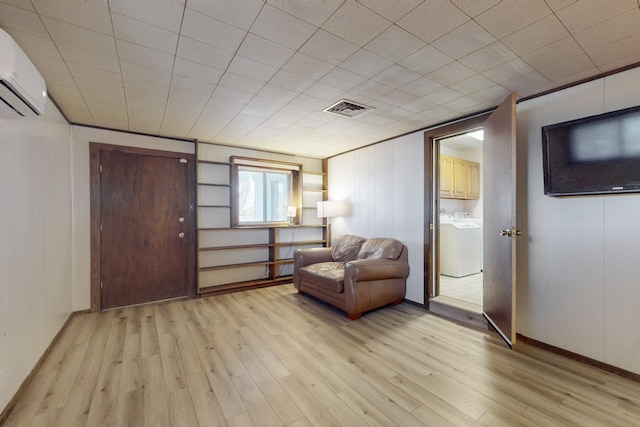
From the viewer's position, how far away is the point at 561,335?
2285 mm

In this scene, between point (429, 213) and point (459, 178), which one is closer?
point (429, 213)

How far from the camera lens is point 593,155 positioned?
2053 millimetres

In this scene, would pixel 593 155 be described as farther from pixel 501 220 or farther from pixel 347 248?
pixel 347 248

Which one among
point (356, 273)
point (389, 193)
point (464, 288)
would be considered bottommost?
point (464, 288)

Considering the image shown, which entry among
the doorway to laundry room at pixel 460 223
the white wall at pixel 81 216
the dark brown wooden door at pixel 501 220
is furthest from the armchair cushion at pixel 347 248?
the white wall at pixel 81 216

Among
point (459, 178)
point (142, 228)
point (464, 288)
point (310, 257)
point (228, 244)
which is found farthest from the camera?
point (459, 178)

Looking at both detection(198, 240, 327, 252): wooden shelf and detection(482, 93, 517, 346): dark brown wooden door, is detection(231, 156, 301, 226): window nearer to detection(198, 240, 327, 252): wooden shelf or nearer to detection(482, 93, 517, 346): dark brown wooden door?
detection(198, 240, 327, 252): wooden shelf

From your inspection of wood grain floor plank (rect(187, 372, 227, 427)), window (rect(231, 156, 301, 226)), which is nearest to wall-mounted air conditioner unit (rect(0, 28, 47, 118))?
wood grain floor plank (rect(187, 372, 227, 427))

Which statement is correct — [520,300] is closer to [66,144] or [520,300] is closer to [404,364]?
[404,364]

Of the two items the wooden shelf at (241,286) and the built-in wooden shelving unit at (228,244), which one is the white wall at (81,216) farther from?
the wooden shelf at (241,286)

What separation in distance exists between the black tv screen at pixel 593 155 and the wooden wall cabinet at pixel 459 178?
2.64 m

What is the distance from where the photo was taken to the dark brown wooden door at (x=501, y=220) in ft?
7.18

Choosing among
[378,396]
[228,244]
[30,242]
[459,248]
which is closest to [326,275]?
[378,396]

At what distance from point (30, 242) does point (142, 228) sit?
1655 mm
